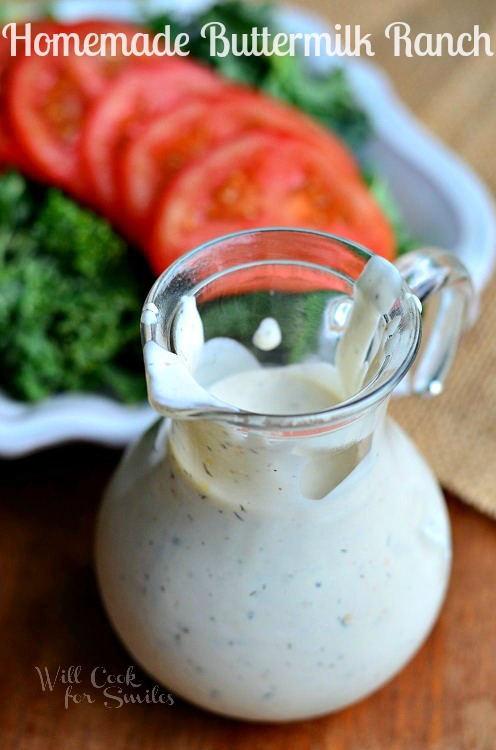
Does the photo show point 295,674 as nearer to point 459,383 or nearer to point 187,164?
point 459,383

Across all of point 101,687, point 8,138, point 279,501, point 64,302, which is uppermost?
point 279,501

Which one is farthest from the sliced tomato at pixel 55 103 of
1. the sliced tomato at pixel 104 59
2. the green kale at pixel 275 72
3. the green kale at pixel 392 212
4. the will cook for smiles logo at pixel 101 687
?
the will cook for smiles logo at pixel 101 687

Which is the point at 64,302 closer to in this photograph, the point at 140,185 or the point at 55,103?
the point at 140,185

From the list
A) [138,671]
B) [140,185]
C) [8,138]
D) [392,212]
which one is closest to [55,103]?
[8,138]

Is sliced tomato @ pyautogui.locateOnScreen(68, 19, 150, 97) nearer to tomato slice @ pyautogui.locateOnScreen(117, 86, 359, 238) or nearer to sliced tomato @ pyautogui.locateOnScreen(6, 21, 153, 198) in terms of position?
sliced tomato @ pyautogui.locateOnScreen(6, 21, 153, 198)

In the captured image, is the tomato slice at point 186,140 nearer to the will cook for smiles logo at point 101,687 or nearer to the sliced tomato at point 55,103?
the sliced tomato at point 55,103

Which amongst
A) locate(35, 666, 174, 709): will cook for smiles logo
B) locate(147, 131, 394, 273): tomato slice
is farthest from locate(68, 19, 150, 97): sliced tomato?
locate(35, 666, 174, 709): will cook for smiles logo

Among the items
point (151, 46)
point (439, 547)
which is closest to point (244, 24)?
point (151, 46)
